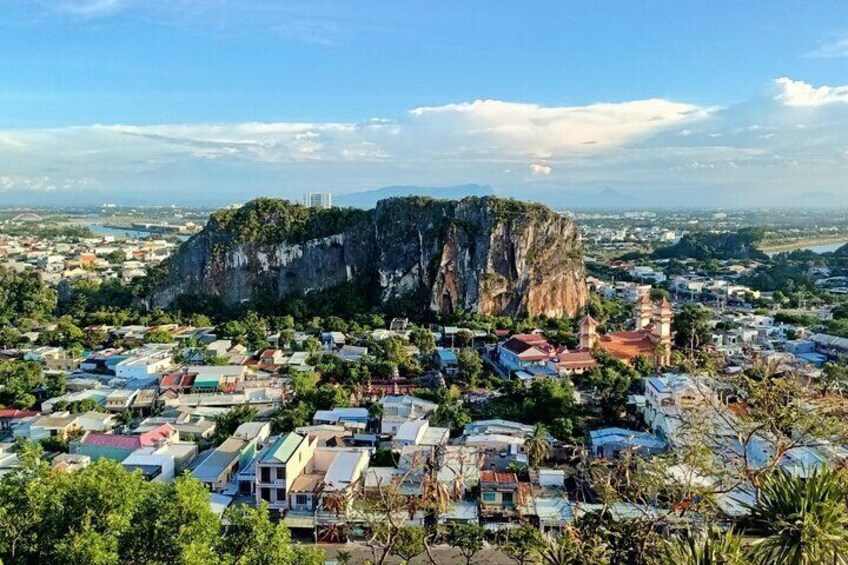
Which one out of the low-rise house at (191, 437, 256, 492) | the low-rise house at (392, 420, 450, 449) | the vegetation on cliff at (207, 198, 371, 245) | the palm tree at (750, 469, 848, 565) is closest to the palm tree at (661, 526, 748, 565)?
the palm tree at (750, 469, 848, 565)

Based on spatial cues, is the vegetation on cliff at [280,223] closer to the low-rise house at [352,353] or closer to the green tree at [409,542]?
the low-rise house at [352,353]

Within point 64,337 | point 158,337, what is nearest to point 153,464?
point 158,337

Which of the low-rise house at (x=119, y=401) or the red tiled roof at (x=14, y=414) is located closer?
the red tiled roof at (x=14, y=414)

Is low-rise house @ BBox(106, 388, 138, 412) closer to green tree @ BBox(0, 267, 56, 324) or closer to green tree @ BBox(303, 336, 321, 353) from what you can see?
green tree @ BBox(303, 336, 321, 353)

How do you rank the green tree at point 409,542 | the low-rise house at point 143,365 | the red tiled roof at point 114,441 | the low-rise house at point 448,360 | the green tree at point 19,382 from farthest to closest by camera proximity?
the low-rise house at point 448,360, the low-rise house at point 143,365, the green tree at point 19,382, the red tiled roof at point 114,441, the green tree at point 409,542

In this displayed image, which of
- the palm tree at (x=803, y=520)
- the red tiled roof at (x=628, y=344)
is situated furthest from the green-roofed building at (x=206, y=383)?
the palm tree at (x=803, y=520)

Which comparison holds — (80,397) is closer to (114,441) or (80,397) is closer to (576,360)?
(114,441)

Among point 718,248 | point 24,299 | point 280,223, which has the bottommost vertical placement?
point 24,299
